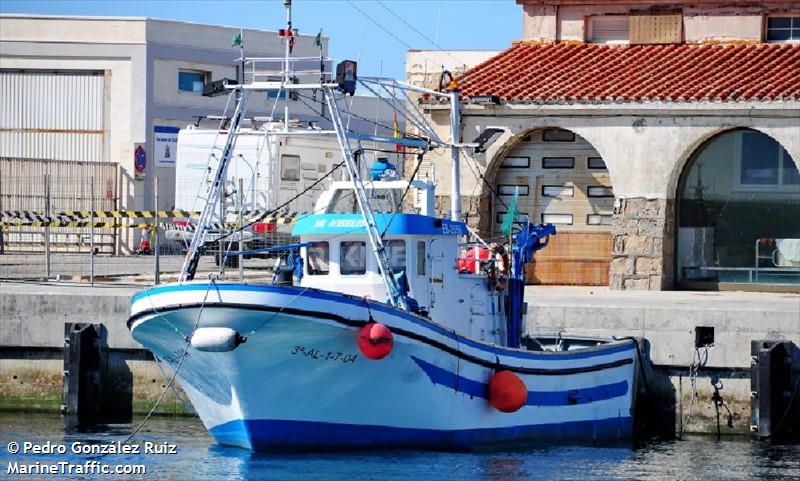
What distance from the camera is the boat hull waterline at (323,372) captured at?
19453 mm

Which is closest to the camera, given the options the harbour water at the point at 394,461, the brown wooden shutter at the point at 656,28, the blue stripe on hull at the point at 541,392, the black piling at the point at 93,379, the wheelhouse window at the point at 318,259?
the harbour water at the point at 394,461

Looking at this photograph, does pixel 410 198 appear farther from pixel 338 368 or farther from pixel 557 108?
pixel 338 368

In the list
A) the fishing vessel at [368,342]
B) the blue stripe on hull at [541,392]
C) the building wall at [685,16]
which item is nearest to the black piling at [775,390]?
the blue stripe on hull at [541,392]

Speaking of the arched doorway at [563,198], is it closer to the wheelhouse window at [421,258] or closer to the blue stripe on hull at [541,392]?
the blue stripe on hull at [541,392]

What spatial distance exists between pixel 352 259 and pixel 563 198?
11.0 meters

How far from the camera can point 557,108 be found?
31281mm

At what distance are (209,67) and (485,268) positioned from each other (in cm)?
2413

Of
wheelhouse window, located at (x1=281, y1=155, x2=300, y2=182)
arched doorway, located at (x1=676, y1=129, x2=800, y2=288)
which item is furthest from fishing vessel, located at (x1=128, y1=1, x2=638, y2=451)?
wheelhouse window, located at (x1=281, y1=155, x2=300, y2=182)

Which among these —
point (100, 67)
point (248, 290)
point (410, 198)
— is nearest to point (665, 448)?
point (248, 290)

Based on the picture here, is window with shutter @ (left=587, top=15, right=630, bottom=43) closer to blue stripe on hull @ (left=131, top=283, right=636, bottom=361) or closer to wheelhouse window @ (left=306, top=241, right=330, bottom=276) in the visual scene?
blue stripe on hull @ (left=131, top=283, right=636, bottom=361)

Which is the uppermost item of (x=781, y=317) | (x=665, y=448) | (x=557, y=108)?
(x=557, y=108)

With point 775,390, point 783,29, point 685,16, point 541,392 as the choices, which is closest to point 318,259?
point 541,392

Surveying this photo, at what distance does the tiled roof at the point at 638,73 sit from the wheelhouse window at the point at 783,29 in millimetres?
552

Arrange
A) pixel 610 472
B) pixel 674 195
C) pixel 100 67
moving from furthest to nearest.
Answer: pixel 100 67, pixel 674 195, pixel 610 472
